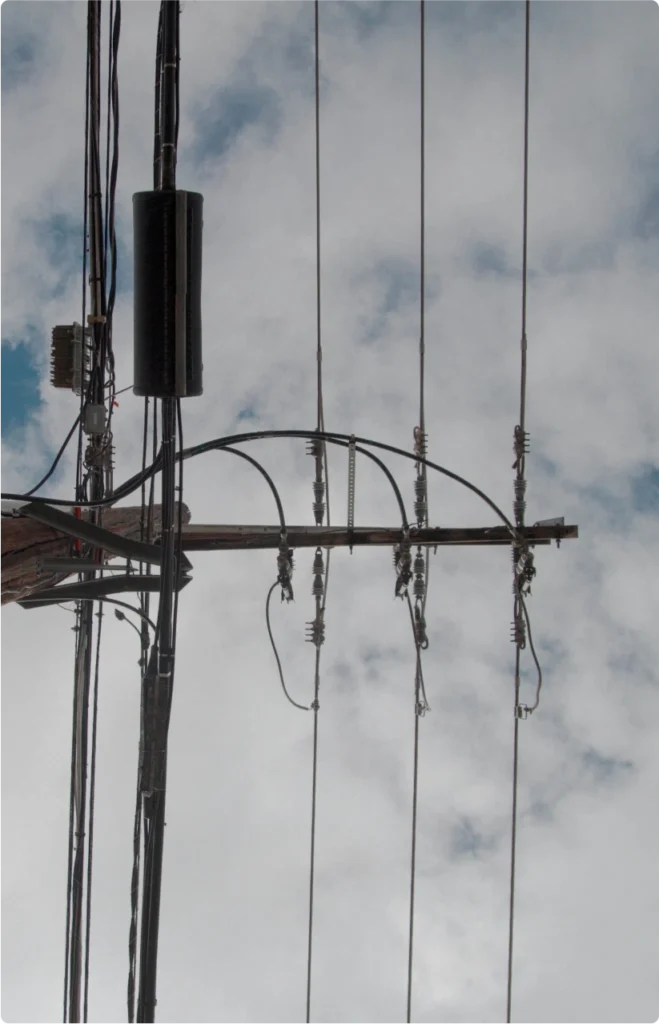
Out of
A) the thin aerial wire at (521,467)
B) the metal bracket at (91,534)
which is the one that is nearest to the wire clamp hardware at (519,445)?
the thin aerial wire at (521,467)

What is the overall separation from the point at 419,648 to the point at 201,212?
4.35 metres

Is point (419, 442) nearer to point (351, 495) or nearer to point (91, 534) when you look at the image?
point (351, 495)

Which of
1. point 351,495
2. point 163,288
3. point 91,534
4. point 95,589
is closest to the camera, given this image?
point 163,288

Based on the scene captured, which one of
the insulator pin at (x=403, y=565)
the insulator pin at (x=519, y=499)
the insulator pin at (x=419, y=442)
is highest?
the insulator pin at (x=419, y=442)

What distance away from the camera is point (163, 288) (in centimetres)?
402

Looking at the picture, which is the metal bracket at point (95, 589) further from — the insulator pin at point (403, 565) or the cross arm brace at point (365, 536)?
the insulator pin at point (403, 565)

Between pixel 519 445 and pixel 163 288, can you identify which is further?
pixel 519 445

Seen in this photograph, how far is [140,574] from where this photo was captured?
229 inches

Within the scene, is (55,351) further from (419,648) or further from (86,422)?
(419,648)

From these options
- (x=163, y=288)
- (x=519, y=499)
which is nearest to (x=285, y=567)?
(x=519, y=499)

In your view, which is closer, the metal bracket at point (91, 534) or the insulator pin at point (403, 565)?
the metal bracket at point (91, 534)

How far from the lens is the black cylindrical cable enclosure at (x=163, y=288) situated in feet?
13.1

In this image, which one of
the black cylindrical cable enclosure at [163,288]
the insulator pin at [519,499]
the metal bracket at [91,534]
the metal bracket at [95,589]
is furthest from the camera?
the insulator pin at [519,499]

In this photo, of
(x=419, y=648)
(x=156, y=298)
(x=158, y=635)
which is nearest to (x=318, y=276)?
(x=419, y=648)
